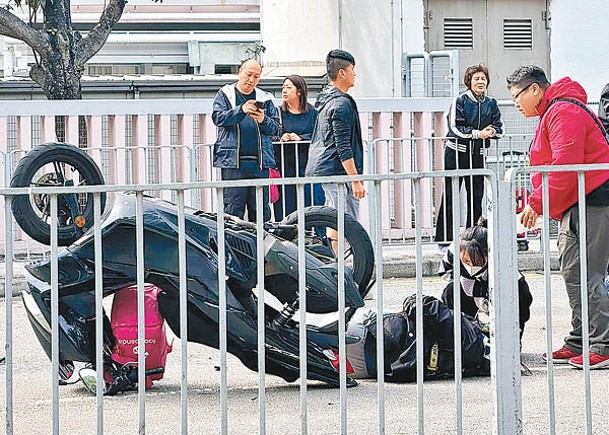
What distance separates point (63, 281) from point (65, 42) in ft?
33.1

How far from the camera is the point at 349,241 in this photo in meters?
6.30

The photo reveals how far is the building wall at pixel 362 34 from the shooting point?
18203 mm

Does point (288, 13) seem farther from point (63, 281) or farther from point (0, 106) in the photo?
point (63, 281)

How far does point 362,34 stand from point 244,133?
28.6ft

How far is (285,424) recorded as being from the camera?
224 inches

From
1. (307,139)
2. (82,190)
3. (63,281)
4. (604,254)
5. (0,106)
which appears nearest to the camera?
(82,190)

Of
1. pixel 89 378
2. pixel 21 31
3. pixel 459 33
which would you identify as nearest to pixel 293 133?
pixel 89 378

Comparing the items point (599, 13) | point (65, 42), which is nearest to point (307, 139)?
point (65, 42)

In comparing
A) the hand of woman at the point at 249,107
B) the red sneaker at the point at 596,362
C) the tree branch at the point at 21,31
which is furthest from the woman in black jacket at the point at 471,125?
the tree branch at the point at 21,31

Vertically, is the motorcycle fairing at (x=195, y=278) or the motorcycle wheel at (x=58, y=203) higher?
the motorcycle wheel at (x=58, y=203)

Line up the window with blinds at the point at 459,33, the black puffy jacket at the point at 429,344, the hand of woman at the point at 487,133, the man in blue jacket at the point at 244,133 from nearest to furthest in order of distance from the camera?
the black puffy jacket at the point at 429,344 < the man in blue jacket at the point at 244,133 < the hand of woman at the point at 487,133 < the window with blinds at the point at 459,33

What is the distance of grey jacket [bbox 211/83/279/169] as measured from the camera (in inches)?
380

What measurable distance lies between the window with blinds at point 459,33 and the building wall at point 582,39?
4.52ft

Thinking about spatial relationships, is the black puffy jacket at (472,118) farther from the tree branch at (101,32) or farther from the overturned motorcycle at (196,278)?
the tree branch at (101,32)
